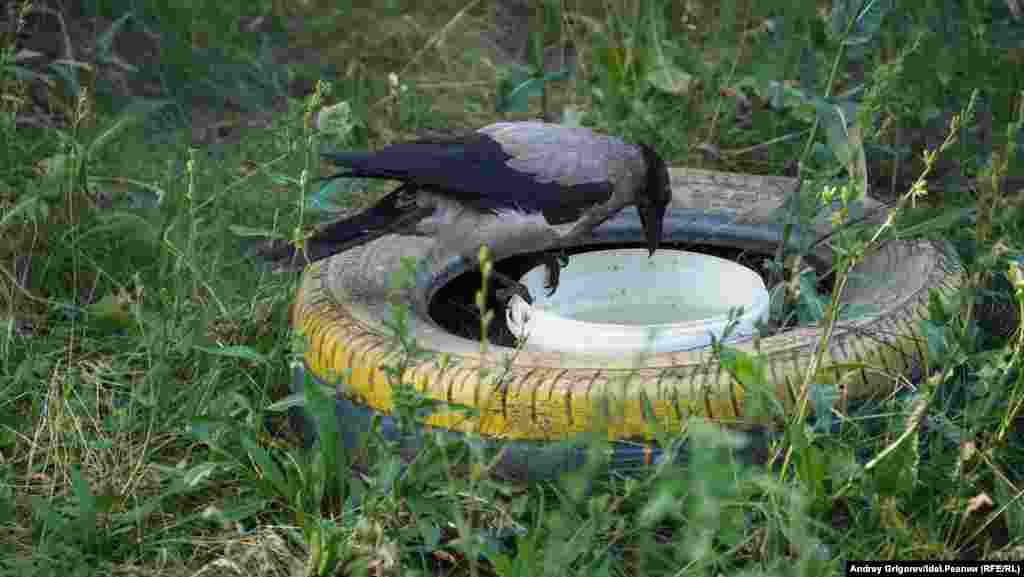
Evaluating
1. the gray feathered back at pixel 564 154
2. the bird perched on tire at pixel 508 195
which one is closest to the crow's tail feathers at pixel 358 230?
the bird perched on tire at pixel 508 195

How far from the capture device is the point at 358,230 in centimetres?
355

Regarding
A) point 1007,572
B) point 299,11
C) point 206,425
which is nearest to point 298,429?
point 206,425

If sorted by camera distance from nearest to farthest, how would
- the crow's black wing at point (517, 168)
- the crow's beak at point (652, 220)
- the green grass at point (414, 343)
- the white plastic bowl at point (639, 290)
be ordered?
the green grass at point (414, 343)
the white plastic bowl at point (639, 290)
the crow's black wing at point (517, 168)
the crow's beak at point (652, 220)

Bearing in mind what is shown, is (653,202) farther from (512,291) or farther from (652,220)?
(512,291)

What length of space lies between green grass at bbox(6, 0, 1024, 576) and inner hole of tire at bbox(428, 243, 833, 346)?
0.19 metres

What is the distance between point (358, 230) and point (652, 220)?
77cm

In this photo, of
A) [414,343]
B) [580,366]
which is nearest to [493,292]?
[580,366]

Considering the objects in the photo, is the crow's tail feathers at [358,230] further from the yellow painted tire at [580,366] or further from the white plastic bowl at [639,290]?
the white plastic bowl at [639,290]

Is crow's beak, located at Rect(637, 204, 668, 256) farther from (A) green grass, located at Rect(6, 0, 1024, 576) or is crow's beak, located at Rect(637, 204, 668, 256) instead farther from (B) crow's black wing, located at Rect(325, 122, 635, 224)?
(A) green grass, located at Rect(6, 0, 1024, 576)

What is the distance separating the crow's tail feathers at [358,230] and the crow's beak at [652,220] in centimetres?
57

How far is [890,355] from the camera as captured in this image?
286 cm

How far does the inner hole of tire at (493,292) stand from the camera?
3.63 meters

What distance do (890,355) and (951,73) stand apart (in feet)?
5.33

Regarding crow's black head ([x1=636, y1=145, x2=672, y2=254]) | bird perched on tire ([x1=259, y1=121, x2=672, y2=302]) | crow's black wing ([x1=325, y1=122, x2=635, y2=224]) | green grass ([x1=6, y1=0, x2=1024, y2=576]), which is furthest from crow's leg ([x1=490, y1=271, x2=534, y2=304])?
green grass ([x1=6, y1=0, x2=1024, y2=576])
